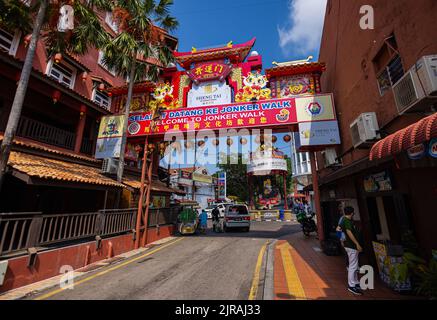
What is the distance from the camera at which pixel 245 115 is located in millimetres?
10281

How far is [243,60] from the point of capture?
12.3 meters

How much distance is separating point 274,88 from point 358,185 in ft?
20.2

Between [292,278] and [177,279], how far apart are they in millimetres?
3158

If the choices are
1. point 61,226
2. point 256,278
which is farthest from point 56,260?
point 256,278

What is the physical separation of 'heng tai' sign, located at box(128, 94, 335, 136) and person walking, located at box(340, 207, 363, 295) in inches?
224

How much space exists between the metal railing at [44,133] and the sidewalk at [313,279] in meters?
12.4

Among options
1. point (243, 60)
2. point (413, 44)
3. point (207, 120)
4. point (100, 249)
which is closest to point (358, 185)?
point (413, 44)

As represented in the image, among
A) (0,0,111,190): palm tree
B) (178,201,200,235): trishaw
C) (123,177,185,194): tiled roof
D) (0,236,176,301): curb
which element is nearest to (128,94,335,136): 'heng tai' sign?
(123,177,185,194): tiled roof

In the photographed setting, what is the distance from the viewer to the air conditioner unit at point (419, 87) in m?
3.85

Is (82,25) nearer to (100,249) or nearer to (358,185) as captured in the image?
(100,249)

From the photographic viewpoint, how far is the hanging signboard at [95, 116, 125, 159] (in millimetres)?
11570

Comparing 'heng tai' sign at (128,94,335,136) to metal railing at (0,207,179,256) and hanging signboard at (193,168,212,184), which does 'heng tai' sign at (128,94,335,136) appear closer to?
metal railing at (0,207,179,256)

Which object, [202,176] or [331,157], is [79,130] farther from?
[202,176]

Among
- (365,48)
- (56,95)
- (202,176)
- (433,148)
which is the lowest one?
(433,148)
